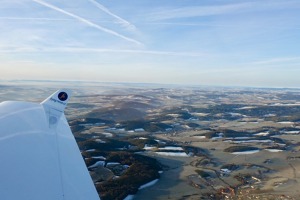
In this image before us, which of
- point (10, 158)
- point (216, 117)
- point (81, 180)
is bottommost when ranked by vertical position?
point (216, 117)

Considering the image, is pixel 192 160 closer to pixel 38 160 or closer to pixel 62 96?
pixel 62 96

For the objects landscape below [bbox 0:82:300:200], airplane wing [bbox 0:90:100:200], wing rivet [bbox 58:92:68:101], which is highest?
wing rivet [bbox 58:92:68:101]

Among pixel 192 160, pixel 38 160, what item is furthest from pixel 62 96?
pixel 192 160

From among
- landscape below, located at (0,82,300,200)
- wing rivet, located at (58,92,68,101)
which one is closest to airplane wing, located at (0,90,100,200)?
wing rivet, located at (58,92,68,101)

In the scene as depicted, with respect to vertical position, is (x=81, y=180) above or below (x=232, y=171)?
above

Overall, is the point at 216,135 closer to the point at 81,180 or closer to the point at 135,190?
the point at 135,190

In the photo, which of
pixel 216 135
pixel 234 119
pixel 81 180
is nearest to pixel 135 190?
pixel 81 180

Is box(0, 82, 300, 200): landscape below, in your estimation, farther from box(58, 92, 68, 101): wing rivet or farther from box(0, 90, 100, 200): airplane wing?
box(0, 90, 100, 200): airplane wing

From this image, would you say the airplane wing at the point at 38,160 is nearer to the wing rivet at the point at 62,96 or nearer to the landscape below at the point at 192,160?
the wing rivet at the point at 62,96

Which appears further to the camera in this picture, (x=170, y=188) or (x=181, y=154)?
(x=181, y=154)
